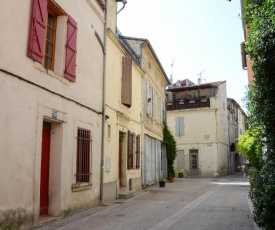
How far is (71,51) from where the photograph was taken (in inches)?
327

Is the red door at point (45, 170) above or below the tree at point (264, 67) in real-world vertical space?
below

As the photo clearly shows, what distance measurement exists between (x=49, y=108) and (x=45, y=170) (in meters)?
1.47

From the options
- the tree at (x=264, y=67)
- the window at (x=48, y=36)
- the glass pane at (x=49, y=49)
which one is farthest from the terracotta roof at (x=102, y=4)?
the tree at (x=264, y=67)

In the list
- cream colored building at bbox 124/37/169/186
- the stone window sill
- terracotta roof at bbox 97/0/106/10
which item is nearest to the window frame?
the stone window sill

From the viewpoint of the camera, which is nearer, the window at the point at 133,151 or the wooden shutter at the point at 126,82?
the wooden shutter at the point at 126,82

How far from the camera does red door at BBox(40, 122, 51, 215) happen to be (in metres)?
7.39

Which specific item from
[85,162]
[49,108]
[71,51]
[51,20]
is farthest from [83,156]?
[51,20]

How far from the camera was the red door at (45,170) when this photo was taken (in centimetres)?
739

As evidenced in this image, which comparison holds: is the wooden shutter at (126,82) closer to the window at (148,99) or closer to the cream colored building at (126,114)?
the cream colored building at (126,114)

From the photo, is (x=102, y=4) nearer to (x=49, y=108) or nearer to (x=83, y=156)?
(x=49, y=108)

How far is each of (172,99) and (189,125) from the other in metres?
3.22

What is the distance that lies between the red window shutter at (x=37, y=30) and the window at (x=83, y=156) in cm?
265

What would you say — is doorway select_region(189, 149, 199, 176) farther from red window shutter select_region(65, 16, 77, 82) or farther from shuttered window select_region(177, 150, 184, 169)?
red window shutter select_region(65, 16, 77, 82)

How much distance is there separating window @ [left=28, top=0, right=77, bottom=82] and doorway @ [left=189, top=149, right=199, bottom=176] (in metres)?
21.7
